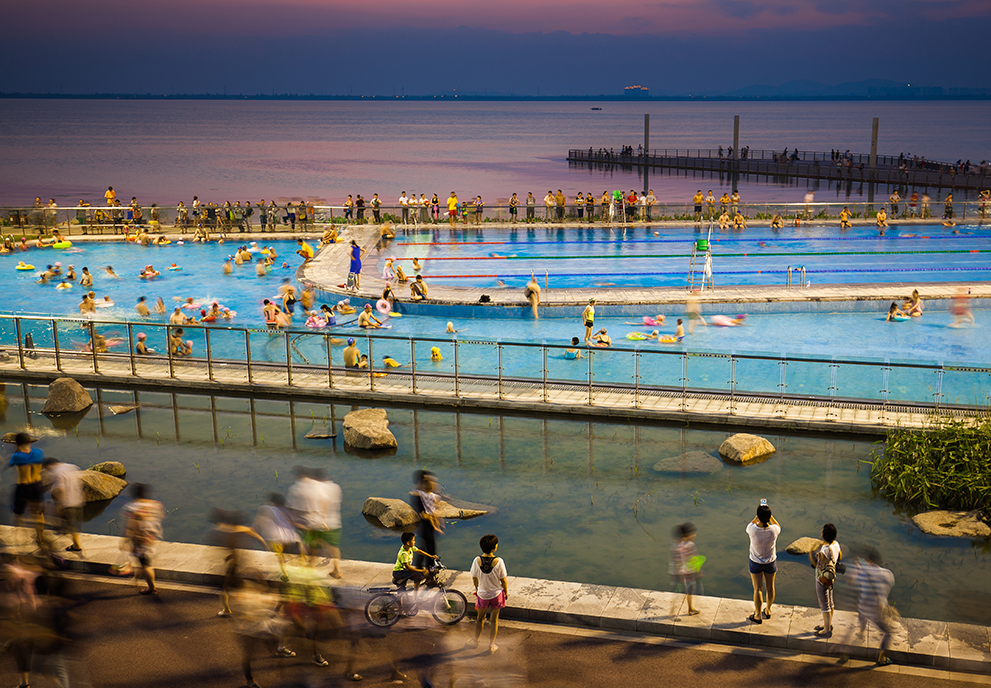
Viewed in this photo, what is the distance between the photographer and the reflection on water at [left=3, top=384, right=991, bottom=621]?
11.3 meters

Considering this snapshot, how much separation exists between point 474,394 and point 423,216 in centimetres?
2521

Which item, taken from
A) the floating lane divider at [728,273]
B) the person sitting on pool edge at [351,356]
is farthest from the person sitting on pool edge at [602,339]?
the floating lane divider at [728,273]

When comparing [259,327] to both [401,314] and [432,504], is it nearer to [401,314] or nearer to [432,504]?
[401,314]

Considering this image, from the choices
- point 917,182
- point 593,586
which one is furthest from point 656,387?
point 917,182

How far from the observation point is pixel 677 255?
35.3 m

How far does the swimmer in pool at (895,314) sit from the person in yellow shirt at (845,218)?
17.4 meters

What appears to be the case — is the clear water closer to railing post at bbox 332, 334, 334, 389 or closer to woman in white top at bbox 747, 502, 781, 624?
railing post at bbox 332, 334, 334, 389

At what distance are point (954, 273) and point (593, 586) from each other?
28047 mm

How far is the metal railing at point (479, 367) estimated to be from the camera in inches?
600

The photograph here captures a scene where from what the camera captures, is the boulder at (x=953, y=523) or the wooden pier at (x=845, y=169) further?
the wooden pier at (x=845, y=169)

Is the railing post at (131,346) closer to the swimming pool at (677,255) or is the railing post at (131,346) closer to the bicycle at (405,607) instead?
the bicycle at (405,607)

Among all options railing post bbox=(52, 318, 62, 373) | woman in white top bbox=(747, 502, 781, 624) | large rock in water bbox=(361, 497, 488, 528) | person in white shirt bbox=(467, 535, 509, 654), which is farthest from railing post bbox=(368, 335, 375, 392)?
woman in white top bbox=(747, 502, 781, 624)

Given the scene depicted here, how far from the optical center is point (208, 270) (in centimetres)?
3253

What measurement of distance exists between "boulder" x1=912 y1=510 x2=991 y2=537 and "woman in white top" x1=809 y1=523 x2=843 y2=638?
4464 millimetres
